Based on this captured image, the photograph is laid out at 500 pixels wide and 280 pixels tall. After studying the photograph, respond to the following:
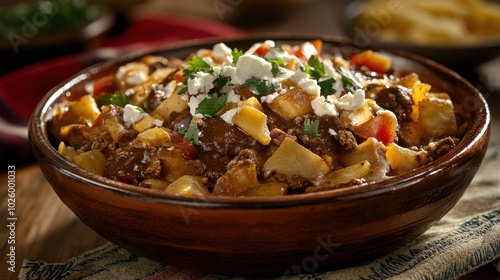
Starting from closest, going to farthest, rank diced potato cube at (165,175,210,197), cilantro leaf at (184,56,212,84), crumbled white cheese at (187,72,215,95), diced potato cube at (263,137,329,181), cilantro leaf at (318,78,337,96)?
diced potato cube at (165,175,210,197) < diced potato cube at (263,137,329,181) < crumbled white cheese at (187,72,215,95) < cilantro leaf at (318,78,337,96) < cilantro leaf at (184,56,212,84)

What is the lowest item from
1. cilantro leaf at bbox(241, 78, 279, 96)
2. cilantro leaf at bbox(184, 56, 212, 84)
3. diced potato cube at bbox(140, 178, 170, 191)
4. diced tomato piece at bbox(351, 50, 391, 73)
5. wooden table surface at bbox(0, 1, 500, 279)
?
wooden table surface at bbox(0, 1, 500, 279)

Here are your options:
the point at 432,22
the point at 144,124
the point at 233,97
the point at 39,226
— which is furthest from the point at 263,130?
the point at 432,22

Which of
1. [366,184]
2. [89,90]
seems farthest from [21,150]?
[366,184]

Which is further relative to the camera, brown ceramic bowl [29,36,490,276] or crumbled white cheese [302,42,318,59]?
crumbled white cheese [302,42,318,59]

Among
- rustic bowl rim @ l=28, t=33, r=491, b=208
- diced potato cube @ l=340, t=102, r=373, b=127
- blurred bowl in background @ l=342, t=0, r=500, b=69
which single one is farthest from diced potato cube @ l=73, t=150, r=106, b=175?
blurred bowl in background @ l=342, t=0, r=500, b=69

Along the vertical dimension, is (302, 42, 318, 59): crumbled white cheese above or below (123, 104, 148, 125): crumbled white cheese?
above

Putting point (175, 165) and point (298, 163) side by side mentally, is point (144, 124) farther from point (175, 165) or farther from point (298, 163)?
point (298, 163)

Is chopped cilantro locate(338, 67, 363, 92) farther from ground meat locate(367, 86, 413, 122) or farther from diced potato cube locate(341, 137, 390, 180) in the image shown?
diced potato cube locate(341, 137, 390, 180)

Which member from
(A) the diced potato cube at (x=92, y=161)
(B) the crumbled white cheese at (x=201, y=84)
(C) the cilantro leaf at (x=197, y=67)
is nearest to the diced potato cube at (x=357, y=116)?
(B) the crumbled white cheese at (x=201, y=84)
